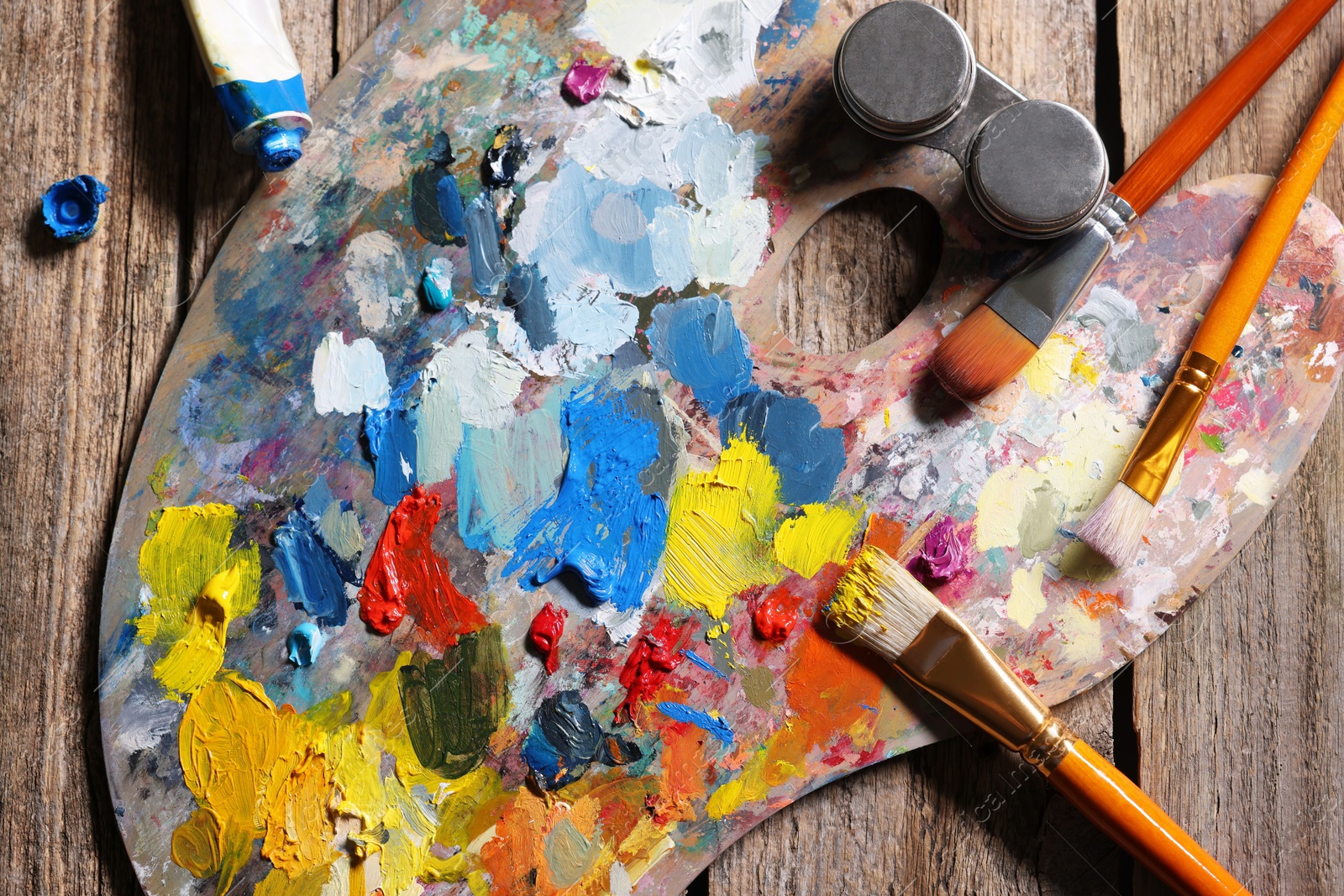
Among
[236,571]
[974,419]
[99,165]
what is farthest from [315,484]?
[974,419]

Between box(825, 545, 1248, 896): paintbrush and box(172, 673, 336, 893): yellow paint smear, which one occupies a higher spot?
box(825, 545, 1248, 896): paintbrush

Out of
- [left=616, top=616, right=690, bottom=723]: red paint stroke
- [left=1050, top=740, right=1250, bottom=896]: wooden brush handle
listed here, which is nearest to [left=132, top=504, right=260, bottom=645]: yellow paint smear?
[left=616, top=616, right=690, bottom=723]: red paint stroke

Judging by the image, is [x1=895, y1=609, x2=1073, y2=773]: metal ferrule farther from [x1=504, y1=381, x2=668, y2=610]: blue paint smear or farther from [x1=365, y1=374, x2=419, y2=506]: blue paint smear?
[x1=365, y1=374, x2=419, y2=506]: blue paint smear

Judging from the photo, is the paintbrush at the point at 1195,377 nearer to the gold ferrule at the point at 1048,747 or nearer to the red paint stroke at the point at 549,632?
the gold ferrule at the point at 1048,747

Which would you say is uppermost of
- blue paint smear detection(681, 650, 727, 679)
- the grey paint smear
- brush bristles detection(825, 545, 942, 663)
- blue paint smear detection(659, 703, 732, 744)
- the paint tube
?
the paint tube

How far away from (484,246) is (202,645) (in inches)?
22.0

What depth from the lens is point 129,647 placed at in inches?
38.4

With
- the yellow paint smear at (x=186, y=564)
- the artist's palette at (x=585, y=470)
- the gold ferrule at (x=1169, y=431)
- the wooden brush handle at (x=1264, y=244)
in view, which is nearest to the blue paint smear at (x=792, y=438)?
the artist's palette at (x=585, y=470)

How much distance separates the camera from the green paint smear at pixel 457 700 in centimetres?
97

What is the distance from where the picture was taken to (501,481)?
1.00 meters

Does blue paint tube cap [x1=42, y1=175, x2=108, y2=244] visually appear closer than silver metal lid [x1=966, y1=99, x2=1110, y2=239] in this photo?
No

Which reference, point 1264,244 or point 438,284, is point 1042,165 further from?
point 438,284

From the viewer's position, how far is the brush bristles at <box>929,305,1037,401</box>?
0.98 m

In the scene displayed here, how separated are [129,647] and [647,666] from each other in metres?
0.59
